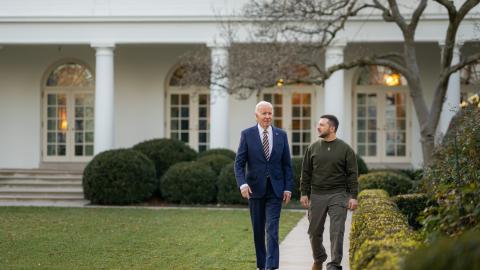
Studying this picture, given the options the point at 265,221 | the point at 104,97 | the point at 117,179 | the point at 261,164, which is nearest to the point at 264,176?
the point at 261,164

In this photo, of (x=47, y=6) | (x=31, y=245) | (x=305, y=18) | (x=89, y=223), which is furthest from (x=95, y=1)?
(x=31, y=245)

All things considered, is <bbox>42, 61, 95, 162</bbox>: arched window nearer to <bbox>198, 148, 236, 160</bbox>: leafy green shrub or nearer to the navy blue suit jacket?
<bbox>198, 148, 236, 160</bbox>: leafy green shrub

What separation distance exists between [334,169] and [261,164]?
764 mm

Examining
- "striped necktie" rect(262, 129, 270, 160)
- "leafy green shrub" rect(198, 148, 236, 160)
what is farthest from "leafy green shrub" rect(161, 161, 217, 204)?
"striped necktie" rect(262, 129, 270, 160)

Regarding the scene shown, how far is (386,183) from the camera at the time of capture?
58.5 ft

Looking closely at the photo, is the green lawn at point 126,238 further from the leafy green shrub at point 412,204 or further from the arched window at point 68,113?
the arched window at point 68,113

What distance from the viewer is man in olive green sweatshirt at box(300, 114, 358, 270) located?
851 cm

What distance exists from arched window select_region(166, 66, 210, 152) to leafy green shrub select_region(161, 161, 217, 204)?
5473mm

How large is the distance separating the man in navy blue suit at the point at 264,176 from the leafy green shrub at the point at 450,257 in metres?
4.87

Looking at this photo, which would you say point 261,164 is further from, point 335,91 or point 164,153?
point 335,91

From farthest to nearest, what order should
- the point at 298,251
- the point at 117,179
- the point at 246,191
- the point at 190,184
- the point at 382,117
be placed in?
the point at 382,117, the point at 190,184, the point at 117,179, the point at 298,251, the point at 246,191

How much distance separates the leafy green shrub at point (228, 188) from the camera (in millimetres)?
19094

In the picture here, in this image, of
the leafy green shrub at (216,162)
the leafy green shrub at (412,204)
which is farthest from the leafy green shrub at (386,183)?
the leafy green shrub at (412,204)

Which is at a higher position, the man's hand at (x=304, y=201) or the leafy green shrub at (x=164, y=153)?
the leafy green shrub at (x=164, y=153)
